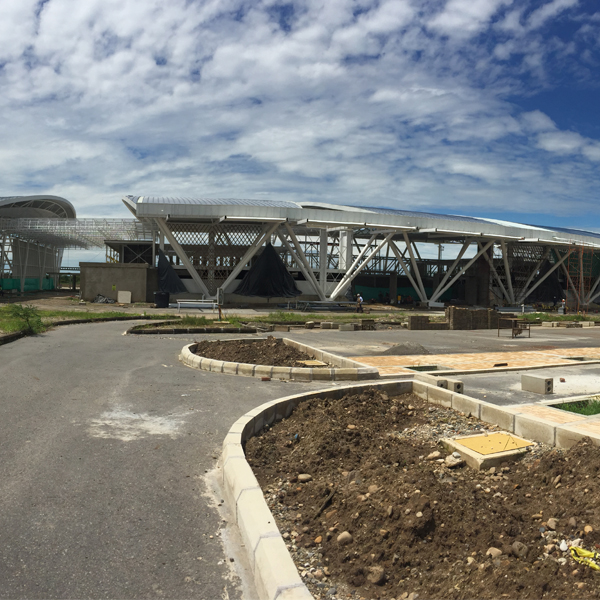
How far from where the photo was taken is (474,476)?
465 centimetres

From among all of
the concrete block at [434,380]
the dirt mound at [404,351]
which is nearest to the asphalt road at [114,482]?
the concrete block at [434,380]

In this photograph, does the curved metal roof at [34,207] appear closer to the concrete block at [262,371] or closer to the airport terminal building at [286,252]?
the airport terminal building at [286,252]

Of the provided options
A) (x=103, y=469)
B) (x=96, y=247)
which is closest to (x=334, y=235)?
(x=96, y=247)

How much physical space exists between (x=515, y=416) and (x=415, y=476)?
2231 mm

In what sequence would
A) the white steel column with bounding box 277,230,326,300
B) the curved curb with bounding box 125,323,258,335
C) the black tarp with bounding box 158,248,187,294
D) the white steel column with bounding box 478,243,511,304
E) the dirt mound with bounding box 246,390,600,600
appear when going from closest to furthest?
the dirt mound with bounding box 246,390,600,600 → the curved curb with bounding box 125,323,258,335 → the black tarp with bounding box 158,248,187,294 → the white steel column with bounding box 277,230,326,300 → the white steel column with bounding box 478,243,511,304

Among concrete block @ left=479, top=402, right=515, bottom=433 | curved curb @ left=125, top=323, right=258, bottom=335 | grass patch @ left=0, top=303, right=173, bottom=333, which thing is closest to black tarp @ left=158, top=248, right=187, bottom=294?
grass patch @ left=0, top=303, right=173, bottom=333

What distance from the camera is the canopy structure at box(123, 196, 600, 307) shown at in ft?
122

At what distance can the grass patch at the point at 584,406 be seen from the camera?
683 centimetres

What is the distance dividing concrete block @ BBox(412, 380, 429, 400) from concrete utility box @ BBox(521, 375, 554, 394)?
2.00 m

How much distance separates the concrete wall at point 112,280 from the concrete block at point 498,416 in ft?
116

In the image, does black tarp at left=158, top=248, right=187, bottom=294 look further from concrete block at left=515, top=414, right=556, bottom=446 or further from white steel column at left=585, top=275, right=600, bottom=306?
white steel column at left=585, top=275, right=600, bottom=306

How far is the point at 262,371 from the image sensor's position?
10.2 m

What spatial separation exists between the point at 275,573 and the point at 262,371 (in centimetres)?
714

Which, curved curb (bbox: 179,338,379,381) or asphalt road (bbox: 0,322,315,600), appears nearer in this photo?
asphalt road (bbox: 0,322,315,600)
